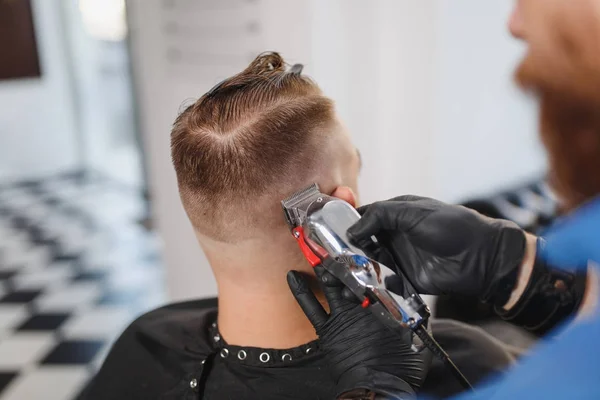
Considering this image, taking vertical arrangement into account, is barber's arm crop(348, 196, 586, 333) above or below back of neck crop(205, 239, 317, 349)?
above

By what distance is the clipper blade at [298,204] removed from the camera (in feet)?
3.31

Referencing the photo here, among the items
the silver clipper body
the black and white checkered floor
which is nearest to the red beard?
the silver clipper body

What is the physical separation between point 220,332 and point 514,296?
74 centimetres

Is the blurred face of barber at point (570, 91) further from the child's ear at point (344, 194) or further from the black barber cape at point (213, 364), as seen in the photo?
the black barber cape at point (213, 364)

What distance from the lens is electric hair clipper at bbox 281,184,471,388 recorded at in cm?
91

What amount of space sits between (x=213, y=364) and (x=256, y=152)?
1.84ft

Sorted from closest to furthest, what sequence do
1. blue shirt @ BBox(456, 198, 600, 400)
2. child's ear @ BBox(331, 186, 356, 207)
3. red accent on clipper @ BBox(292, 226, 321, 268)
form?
blue shirt @ BBox(456, 198, 600, 400), red accent on clipper @ BBox(292, 226, 321, 268), child's ear @ BBox(331, 186, 356, 207)

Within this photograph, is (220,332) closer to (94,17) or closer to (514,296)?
(514,296)

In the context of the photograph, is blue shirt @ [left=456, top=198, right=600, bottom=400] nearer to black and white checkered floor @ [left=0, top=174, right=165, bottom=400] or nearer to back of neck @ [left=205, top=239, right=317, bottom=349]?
back of neck @ [left=205, top=239, right=317, bottom=349]

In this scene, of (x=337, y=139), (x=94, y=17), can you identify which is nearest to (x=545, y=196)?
(x=337, y=139)

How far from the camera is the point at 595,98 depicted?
605 millimetres

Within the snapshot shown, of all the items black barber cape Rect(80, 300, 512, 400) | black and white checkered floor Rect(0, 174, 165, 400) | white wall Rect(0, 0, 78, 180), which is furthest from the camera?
white wall Rect(0, 0, 78, 180)

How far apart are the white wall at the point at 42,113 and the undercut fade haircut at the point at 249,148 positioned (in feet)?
16.8

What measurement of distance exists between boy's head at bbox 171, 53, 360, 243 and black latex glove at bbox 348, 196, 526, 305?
22cm
